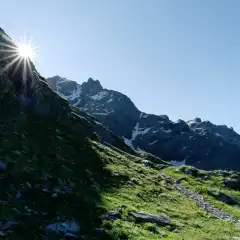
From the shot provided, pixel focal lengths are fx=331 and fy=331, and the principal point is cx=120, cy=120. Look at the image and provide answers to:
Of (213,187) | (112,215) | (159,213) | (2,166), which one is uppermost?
(213,187)

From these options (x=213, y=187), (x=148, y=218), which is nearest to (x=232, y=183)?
(x=213, y=187)

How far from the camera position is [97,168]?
51.6 m

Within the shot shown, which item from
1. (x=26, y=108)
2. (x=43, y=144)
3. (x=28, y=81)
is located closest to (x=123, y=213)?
(x=43, y=144)

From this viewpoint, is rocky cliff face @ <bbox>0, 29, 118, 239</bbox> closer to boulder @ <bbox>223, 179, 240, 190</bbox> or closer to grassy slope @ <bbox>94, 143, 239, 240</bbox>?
grassy slope @ <bbox>94, 143, 239, 240</bbox>

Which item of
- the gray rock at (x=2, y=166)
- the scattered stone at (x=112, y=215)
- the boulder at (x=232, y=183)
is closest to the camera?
the scattered stone at (x=112, y=215)

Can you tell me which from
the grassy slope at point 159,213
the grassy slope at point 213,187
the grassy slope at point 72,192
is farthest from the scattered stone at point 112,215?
the grassy slope at point 213,187

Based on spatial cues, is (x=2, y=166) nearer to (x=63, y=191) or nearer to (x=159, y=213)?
(x=63, y=191)

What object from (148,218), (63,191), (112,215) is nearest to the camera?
(112,215)

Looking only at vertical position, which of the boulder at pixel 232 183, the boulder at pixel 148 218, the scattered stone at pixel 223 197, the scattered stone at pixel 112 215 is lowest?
the scattered stone at pixel 112 215

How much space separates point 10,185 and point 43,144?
20070 mm

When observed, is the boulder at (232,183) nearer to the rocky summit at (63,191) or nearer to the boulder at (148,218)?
the rocky summit at (63,191)

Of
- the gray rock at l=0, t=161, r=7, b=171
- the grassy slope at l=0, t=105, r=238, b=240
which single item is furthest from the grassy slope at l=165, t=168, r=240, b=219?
the gray rock at l=0, t=161, r=7, b=171

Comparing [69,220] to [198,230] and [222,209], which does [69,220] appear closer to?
[198,230]

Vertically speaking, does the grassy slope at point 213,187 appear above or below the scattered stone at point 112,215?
above
